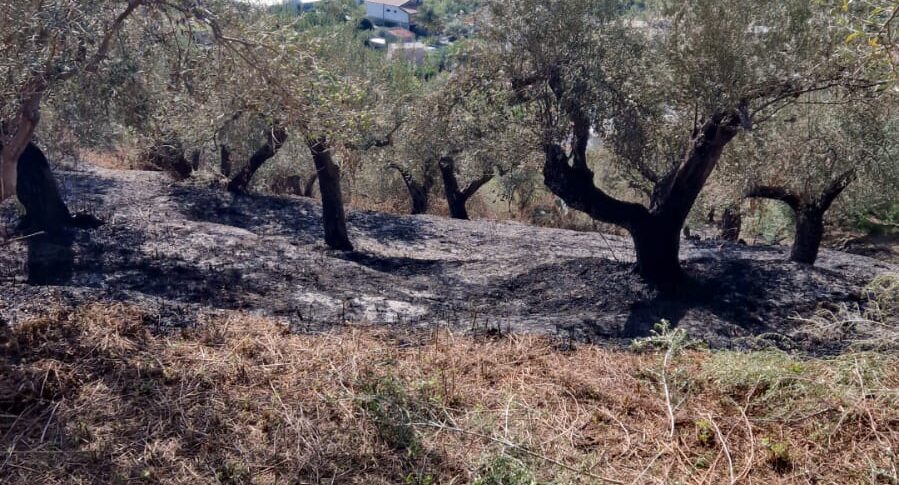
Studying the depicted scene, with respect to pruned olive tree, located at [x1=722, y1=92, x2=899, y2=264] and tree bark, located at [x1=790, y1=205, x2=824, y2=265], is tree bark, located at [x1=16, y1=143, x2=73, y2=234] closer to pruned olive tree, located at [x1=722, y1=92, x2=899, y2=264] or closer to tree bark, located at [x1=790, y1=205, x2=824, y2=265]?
pruned olive tree, located at [x1=722, y1=92, x2=899, y2=264]

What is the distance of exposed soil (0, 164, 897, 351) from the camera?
6480 mm

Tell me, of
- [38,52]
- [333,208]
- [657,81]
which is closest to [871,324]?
[657,81]

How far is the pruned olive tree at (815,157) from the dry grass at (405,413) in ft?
14.3

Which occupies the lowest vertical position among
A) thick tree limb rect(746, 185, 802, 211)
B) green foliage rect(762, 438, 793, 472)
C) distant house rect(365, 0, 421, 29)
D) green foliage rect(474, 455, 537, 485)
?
green foliage rect(474, 455, 537, 485)

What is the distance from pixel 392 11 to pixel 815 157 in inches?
2458

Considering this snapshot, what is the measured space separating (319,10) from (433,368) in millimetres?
15500

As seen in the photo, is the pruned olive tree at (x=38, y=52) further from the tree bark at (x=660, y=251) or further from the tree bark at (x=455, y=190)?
the tree bark at (x=455, y=190)

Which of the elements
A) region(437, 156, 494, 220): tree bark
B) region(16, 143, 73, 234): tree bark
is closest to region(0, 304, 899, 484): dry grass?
region(16, 143, 73, 234): tree bark

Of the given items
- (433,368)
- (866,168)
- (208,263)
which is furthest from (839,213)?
(208,263)

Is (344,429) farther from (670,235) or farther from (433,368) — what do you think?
(670,235)

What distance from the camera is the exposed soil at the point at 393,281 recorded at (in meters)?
6.48

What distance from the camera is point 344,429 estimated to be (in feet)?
14.4

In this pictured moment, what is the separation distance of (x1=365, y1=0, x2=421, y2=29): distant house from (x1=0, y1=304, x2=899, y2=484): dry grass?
59.7m

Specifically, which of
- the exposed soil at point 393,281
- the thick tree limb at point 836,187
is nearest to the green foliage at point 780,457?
the exposed soil at point 393,281
